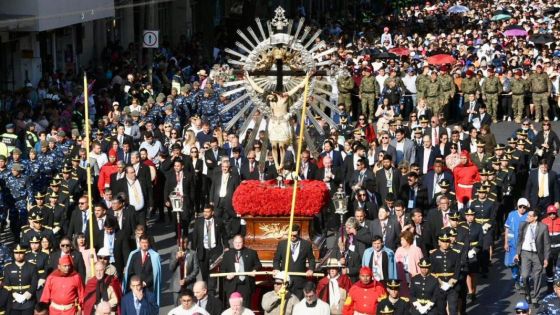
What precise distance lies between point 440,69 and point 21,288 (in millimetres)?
18596

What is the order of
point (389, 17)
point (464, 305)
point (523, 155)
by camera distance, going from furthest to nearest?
point (389, 17)
point (523, 155)
point (464, 305)

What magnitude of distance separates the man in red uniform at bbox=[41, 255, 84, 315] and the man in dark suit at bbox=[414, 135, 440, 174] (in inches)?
355

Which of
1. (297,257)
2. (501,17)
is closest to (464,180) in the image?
(297,257)

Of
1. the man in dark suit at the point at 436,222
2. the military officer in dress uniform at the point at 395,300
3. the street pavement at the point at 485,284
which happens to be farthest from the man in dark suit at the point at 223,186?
the military officer in dress uniform at the point at 395,300

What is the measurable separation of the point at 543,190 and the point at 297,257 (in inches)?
253

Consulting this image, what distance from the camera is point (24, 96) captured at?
3484 cm

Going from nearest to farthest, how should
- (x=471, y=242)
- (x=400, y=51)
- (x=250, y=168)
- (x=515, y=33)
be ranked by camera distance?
1. (x=471, y=242)
2. (x=250, y=168)
3. (x=400, y=51)
4. (x=515, y=33)

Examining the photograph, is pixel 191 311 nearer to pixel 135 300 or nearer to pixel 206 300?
pixel 206 300

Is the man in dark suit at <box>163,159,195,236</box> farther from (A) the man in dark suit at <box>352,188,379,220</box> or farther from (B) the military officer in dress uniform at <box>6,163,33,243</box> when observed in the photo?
(A) the man in dark suit at <box>352,188,379,220</box>

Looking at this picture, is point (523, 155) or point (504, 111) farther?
point (504, 111)

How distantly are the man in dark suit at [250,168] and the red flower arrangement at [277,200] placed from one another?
3877 mm

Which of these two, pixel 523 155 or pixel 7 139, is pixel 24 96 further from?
pixel 523 155

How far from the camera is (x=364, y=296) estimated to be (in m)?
20.4

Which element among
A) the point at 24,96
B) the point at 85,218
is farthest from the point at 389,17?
the point at 85,218
